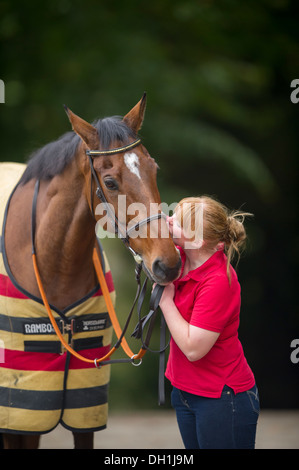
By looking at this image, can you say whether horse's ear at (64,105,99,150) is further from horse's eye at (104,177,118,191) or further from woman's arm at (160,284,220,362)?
woman's arm at (160,284,220,362)

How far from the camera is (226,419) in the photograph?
1.88 meters

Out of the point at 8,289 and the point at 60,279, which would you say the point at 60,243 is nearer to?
the point at 60,279

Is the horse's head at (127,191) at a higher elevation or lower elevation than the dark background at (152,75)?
lower

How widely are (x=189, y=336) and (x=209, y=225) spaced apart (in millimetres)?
406

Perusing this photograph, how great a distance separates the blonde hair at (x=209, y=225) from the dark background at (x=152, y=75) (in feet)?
10.1

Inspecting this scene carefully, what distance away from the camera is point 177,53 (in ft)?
17.4

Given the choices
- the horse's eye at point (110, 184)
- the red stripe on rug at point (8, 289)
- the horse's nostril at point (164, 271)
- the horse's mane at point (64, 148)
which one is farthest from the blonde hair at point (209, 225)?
the red stripe on rug at point (8, 289)

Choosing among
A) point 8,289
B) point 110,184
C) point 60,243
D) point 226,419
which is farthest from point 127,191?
point 226,419

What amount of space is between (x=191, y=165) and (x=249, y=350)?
2401 millimetres

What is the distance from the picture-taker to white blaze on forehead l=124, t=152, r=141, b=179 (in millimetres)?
1964

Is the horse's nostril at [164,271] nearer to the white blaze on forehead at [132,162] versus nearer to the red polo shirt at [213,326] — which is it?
the red polo shirt at [213,326]

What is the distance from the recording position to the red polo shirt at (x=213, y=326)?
187cm
